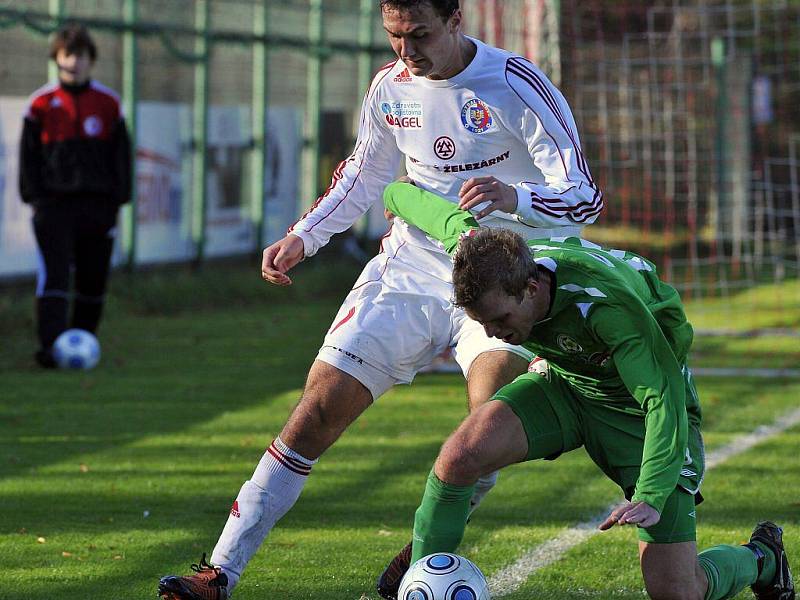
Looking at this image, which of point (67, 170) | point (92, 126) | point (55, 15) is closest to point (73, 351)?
point (67, 170)

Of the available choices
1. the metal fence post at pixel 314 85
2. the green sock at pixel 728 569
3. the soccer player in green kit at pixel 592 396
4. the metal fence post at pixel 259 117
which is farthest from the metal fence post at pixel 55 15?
the green sock at pixel 728 569

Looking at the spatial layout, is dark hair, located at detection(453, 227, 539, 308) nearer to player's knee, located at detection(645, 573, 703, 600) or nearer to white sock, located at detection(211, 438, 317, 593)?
player's knee, located at detection(645, 573, 703, 600)

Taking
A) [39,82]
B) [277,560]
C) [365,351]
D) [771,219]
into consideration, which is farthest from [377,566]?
[771,219]

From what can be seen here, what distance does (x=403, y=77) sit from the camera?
515 centimetres

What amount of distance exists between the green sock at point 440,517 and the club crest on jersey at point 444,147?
3.96 feet

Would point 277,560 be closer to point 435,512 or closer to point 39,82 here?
point 435,512

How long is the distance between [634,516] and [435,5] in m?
1.87

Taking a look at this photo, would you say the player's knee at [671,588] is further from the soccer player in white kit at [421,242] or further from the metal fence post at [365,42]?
the metal fence post at [365,42]

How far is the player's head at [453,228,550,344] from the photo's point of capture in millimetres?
4039

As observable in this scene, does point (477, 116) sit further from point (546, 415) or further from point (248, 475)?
point (248, 475)

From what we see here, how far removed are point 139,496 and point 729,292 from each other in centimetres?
A: 1034

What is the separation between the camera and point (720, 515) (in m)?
6.38

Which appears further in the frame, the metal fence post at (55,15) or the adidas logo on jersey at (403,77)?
the metal fence post at (55,15)

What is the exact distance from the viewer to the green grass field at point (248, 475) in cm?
546
